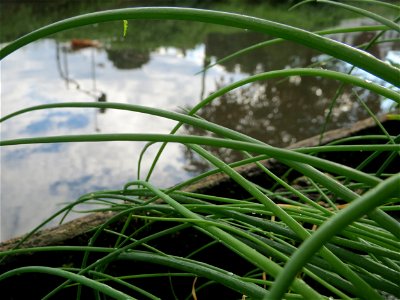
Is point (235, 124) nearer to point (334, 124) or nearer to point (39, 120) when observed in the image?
point (334, 124)

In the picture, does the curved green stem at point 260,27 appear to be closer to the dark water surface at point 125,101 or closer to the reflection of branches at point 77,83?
the dark water surface at point 125,101

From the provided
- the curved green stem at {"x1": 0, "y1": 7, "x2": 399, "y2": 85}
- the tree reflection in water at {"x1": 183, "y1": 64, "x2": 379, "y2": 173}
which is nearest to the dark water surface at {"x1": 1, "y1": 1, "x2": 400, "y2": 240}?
the tree reflection in water at {"x1": 183, "y1": 64, "x2": 379, "y2": 173}

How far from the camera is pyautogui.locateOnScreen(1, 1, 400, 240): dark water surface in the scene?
109 centimetres

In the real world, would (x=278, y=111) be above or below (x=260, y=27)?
below

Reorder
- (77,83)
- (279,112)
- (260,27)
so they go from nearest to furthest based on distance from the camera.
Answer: (260,27) → (279,112) → (77,83)

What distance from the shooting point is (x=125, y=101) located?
160 centimetres

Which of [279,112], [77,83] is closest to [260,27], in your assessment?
[279,112]

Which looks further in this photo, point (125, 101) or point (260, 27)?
point (125, 101)

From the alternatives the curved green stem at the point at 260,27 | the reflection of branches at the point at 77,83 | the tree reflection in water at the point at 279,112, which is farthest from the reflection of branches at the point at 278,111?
the curved green stem at the point at 260,27

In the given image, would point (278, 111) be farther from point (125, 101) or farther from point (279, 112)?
point (125, 101)

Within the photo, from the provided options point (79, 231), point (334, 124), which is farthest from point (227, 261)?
point (334, 124)

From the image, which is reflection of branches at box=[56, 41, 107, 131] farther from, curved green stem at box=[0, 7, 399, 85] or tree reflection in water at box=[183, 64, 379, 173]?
curved green stem at box=[0, 7, 399, 85]

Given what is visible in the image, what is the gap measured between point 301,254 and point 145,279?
0.39 metres

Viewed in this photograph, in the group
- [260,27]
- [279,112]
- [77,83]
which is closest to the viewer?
[260,27]
